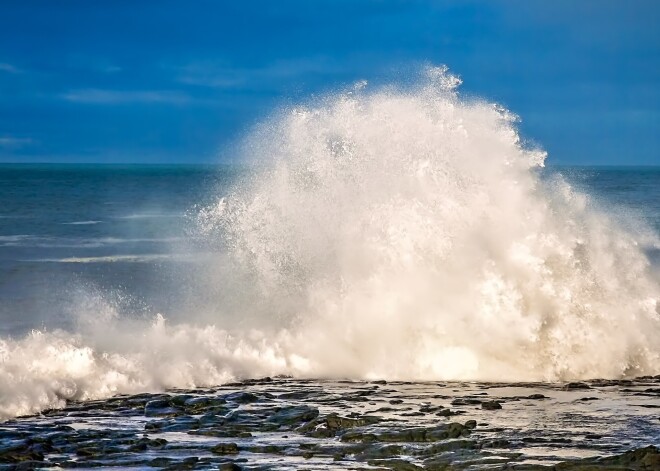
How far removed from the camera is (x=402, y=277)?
24703mm

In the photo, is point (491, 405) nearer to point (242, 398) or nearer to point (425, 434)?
point (425, 434)

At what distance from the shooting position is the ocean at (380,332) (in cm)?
1662

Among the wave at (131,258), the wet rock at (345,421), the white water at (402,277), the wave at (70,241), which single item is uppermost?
the wave at (70,241)

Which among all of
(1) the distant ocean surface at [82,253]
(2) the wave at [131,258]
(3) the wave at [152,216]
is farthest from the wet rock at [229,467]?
(3) the wave at [152,216]

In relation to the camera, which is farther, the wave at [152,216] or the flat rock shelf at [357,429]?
the wave at [152,216]

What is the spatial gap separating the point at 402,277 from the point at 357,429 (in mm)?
7811

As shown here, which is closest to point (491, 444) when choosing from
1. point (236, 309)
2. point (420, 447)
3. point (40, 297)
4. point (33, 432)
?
point (420, 447)

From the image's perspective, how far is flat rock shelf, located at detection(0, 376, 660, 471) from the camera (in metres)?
15.3

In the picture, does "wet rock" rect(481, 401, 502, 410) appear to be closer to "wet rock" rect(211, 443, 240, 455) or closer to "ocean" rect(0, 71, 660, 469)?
"ocean" rect(0, 71, 660, 469)

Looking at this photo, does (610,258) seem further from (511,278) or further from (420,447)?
(420,447)

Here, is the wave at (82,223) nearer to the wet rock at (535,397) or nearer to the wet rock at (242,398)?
the wet rock at (242,398)

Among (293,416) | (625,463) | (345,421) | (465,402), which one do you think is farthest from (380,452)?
(465,402)

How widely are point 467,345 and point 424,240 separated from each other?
9.03 feet

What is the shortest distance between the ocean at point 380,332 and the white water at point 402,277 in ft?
0.15
